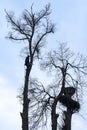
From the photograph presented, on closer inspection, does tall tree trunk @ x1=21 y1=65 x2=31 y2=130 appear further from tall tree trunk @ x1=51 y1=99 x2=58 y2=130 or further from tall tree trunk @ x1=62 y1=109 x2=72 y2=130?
tall tree trunk @ x1=62 y1=109 x2=72 y2=130

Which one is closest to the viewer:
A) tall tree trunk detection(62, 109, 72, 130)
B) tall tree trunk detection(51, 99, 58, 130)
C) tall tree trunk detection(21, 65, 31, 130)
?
tall tree trunk detection(21, 65, 31, 130)

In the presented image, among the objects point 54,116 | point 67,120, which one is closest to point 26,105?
point 54,116

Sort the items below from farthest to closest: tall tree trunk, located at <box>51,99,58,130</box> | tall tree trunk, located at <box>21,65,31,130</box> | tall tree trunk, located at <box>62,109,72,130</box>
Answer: tall tree trunk, located at <box>62,109,72,130</box>
tall tree trunk, located at <box>51,99,58,130</box>
tall tree trunk, located at <box>21,65,31,130</box>

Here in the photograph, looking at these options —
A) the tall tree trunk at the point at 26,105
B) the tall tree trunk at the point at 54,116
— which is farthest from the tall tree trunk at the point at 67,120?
the tall tree trunk at the point at 26,105

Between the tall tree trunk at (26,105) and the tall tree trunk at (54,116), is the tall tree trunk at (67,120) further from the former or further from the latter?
the tall tree trunk at (26,105)

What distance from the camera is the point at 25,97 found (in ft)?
112

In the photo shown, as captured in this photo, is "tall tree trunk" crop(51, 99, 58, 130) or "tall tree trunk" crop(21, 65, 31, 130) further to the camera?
"tall tree trunk" crop(51, 99, 58, 130)

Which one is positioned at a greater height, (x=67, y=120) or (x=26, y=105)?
(x=26, y=105)

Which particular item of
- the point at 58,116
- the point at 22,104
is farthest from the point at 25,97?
the point at 58,116

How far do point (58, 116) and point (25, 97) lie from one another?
8.75 feet

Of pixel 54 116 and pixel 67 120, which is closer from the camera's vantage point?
pixel 54 116

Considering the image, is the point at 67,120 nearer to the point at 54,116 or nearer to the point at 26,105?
the point at 54,116

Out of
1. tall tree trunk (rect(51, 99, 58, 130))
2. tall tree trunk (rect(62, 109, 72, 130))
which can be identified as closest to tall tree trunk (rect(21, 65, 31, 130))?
tall tree trunk (rect(51, 99, 58, 130))

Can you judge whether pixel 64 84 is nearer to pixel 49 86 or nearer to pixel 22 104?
pixel 49 86
